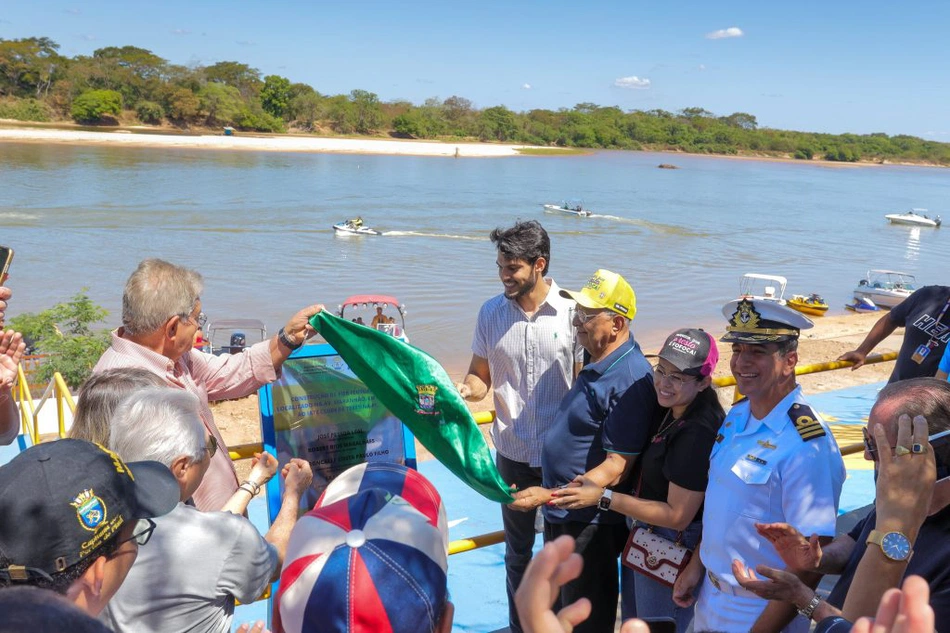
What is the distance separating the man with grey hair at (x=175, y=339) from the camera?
315 centimetres

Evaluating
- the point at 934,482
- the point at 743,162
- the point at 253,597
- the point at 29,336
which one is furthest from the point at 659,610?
the point at 743,162

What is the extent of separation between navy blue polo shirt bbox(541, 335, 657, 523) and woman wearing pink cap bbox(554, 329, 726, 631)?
11 cm

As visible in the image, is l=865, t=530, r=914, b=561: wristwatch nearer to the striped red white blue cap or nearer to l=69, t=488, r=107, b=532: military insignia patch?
the striped red white blue cap

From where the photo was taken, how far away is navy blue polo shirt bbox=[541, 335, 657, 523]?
3314 millimetres

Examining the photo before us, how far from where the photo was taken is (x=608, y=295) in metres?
3.53

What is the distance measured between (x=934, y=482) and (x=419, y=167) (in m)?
84.2

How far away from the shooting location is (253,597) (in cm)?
230

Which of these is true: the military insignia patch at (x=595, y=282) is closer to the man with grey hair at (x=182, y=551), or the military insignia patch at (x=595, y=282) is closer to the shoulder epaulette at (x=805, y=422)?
the shoulder epaulette at (x=805, y=422)

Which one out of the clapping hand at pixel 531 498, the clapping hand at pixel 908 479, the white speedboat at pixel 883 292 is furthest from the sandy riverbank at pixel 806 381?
the white speedboat at pixel 883 292

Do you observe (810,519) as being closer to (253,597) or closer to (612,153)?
(253,597)

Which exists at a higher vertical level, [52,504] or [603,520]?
[52,504]

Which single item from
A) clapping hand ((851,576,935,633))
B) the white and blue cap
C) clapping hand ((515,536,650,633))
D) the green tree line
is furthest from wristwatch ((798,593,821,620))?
the green tree line

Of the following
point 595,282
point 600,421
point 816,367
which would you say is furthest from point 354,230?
point 600,421

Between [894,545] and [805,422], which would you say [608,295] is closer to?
[805,422]
